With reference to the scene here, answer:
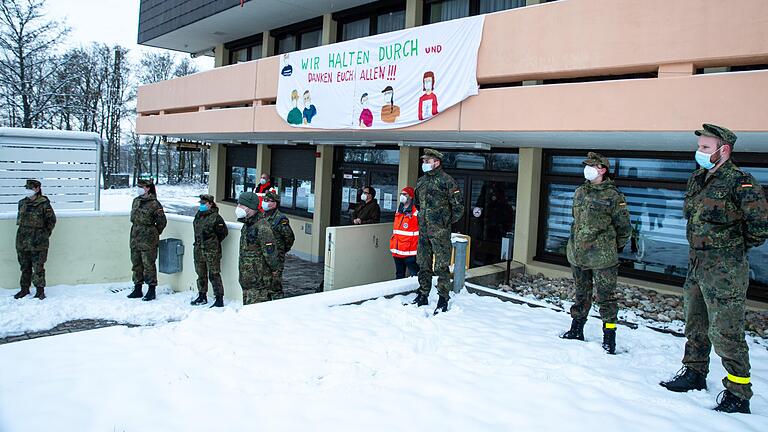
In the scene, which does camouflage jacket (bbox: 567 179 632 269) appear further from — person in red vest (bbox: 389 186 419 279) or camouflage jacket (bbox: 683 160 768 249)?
person in red vest (bbox: 389 186 419 279)

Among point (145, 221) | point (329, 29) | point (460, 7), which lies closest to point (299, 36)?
point (329, 29)

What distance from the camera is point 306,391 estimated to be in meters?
3.84

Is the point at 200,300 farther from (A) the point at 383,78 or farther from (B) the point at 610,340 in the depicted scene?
(B) the point at 610,340

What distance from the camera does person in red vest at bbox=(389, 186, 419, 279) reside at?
25.4 ft

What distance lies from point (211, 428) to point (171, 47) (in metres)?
18.8

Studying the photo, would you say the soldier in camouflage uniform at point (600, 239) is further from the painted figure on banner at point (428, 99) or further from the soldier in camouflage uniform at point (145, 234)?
the soldier in camouflage uniform at point (145, 234)

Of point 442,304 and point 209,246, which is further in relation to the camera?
point 209,246

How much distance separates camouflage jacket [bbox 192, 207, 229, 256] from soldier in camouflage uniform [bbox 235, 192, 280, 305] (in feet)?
4.76

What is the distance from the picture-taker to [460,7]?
10.6 m

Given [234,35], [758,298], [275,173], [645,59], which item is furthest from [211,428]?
[234,35]

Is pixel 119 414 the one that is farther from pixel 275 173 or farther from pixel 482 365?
pixel 275 173

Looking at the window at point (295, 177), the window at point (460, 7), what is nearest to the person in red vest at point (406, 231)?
the window at point (460, 7)

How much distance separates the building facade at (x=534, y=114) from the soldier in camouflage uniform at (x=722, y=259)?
206cm

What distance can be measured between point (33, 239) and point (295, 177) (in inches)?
297
